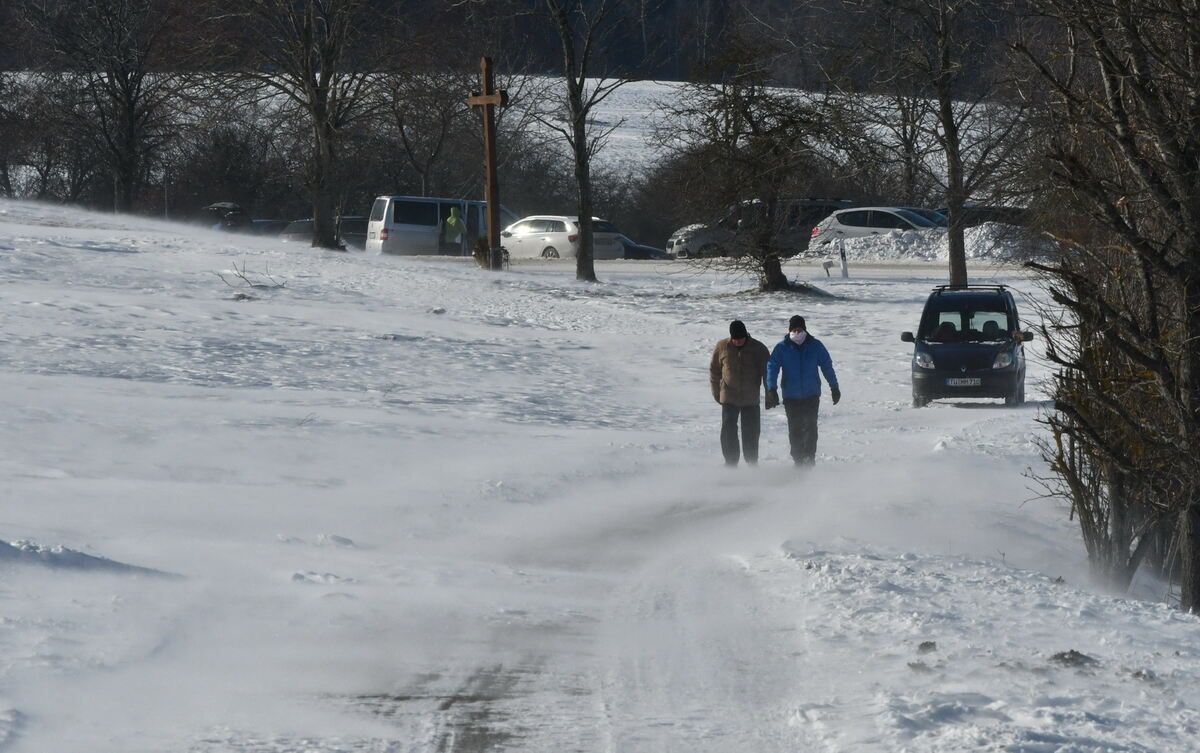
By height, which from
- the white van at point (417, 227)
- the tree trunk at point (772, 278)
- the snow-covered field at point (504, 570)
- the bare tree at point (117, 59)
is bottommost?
the snow-covered field at point (504, 570)

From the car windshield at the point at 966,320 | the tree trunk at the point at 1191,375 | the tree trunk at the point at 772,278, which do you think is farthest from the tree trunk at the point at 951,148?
the tree trunk at the point at 1191,375

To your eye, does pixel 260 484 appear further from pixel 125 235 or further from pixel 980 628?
pixel 125 235

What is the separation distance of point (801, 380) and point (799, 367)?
0.42 feet

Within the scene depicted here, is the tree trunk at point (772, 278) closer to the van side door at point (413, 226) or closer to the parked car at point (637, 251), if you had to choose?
the van side door at point (413, 226)

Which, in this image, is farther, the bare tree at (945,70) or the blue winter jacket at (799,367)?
Result: the bare tree at (945,70)

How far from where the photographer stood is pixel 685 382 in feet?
71.7

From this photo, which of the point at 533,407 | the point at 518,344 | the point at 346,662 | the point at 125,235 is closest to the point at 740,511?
the point at 346,662

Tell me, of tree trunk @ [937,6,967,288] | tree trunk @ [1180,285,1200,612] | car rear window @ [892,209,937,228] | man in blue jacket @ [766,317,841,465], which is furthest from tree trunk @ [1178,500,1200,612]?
car rear window @ [892,209,937,228]

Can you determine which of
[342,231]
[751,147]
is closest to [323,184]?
[751,147]

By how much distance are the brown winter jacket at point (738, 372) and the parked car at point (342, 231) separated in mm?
32909

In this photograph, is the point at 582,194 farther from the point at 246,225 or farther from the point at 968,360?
the point at 246,225

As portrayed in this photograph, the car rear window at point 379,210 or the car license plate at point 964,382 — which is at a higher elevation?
the car rear window at point 379,210

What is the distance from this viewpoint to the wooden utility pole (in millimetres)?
31969

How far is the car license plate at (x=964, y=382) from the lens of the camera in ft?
65.7
